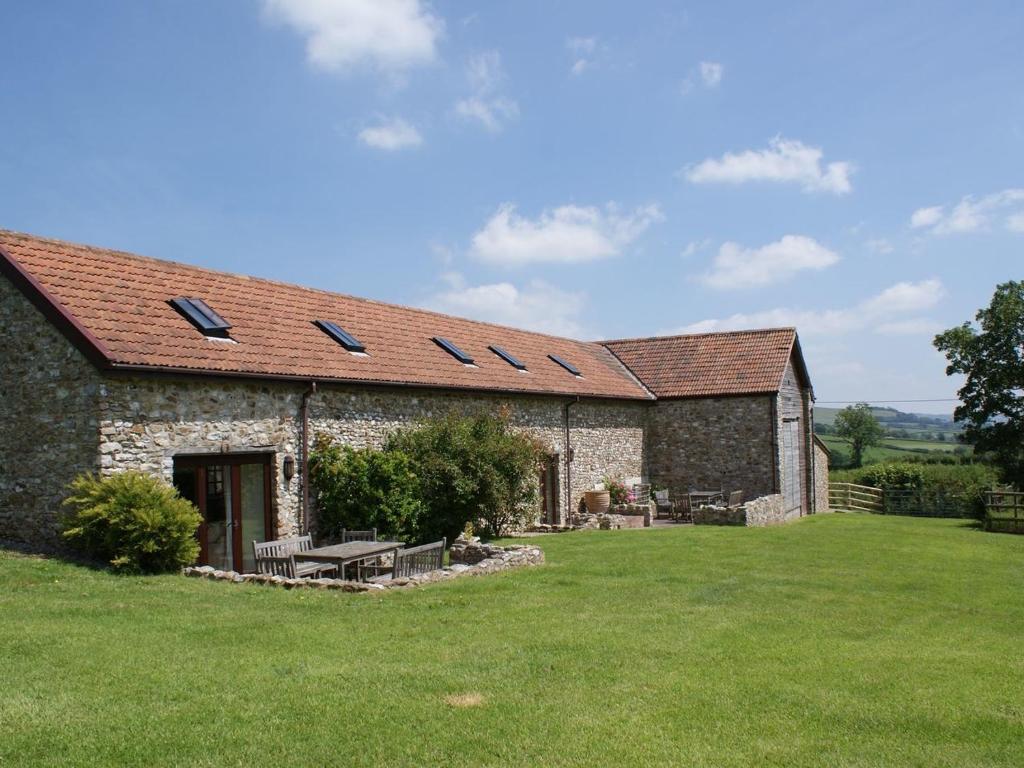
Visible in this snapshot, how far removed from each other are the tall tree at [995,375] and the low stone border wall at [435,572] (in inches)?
1230

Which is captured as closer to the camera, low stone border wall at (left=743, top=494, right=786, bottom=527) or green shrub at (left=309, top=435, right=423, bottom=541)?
green shrub at (left=309, top=435, right=423, bottom=541)

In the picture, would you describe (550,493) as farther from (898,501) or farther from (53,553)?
(898,501)

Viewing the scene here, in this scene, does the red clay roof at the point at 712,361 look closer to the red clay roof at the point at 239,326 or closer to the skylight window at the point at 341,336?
the red clay roof at the point at 239,326

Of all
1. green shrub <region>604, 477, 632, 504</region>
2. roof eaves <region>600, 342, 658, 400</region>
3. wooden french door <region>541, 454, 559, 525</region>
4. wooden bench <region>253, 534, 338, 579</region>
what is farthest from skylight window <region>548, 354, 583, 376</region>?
wooden bench <region>253, 534, 338, 579</region>

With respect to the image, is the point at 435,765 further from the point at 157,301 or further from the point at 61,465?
the point at 157,301

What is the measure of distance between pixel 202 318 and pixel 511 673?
10411 mm

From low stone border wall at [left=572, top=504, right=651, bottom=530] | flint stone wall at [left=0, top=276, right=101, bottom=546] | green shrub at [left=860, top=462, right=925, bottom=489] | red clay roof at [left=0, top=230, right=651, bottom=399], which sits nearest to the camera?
flint stone wall at [left=0, top=276, right=101, bottom=546]

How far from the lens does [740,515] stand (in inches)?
934

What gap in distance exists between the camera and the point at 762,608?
11.2 meters

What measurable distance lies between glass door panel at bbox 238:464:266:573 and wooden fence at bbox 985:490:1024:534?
881 inches

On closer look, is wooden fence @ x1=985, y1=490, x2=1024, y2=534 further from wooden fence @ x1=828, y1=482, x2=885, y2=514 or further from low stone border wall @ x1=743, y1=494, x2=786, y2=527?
wooden fence @ x1=828, y1=482, x2=885, y2=514

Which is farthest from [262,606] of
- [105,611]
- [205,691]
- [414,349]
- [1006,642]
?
[414,349]

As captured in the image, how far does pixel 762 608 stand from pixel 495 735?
616 centimetres

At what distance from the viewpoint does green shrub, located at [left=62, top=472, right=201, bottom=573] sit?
12.1 meters
